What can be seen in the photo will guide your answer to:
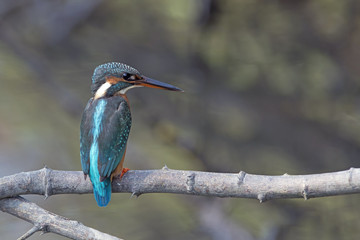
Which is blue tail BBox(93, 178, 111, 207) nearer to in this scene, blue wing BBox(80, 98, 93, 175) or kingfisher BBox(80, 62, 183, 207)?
kingfisher BBox(80, 62, 183, 207)

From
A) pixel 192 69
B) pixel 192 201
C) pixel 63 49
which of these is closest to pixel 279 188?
pixel 192 201

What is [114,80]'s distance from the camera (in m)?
2.01

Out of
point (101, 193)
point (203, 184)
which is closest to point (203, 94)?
point (101, 193)

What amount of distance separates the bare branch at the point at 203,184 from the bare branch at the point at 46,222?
4 cm

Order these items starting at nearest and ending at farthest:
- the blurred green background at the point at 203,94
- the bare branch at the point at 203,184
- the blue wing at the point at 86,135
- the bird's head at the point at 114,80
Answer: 1. the bare branch at the point at 203,184
2. the blue wing at the point at 86,135
3. the bird's head at the point at 114,80
4. the blurred green background at the point at 203,94

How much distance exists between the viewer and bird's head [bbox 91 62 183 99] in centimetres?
201

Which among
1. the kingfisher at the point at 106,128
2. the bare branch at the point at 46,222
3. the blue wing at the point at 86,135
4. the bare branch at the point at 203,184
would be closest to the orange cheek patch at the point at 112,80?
the kingfisher at the point at 106,128

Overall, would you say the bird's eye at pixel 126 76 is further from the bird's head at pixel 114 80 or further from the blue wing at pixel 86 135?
the blue wing at pixel 86 135

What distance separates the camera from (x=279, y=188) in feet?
4.69

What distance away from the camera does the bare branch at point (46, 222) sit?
1.38 m

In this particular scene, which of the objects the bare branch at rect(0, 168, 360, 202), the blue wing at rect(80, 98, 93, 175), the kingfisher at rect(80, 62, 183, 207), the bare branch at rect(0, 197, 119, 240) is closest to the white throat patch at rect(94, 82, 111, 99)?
the kingfisher at rect(80, 62, 183, 207)

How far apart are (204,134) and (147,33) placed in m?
0.59

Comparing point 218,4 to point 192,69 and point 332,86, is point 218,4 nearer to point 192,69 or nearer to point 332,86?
point 192,69

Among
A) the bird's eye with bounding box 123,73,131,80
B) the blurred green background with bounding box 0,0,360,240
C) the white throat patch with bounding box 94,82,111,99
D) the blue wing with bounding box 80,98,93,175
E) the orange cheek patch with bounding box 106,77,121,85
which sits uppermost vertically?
the blurred green background with bounding box 0,0,360,240
